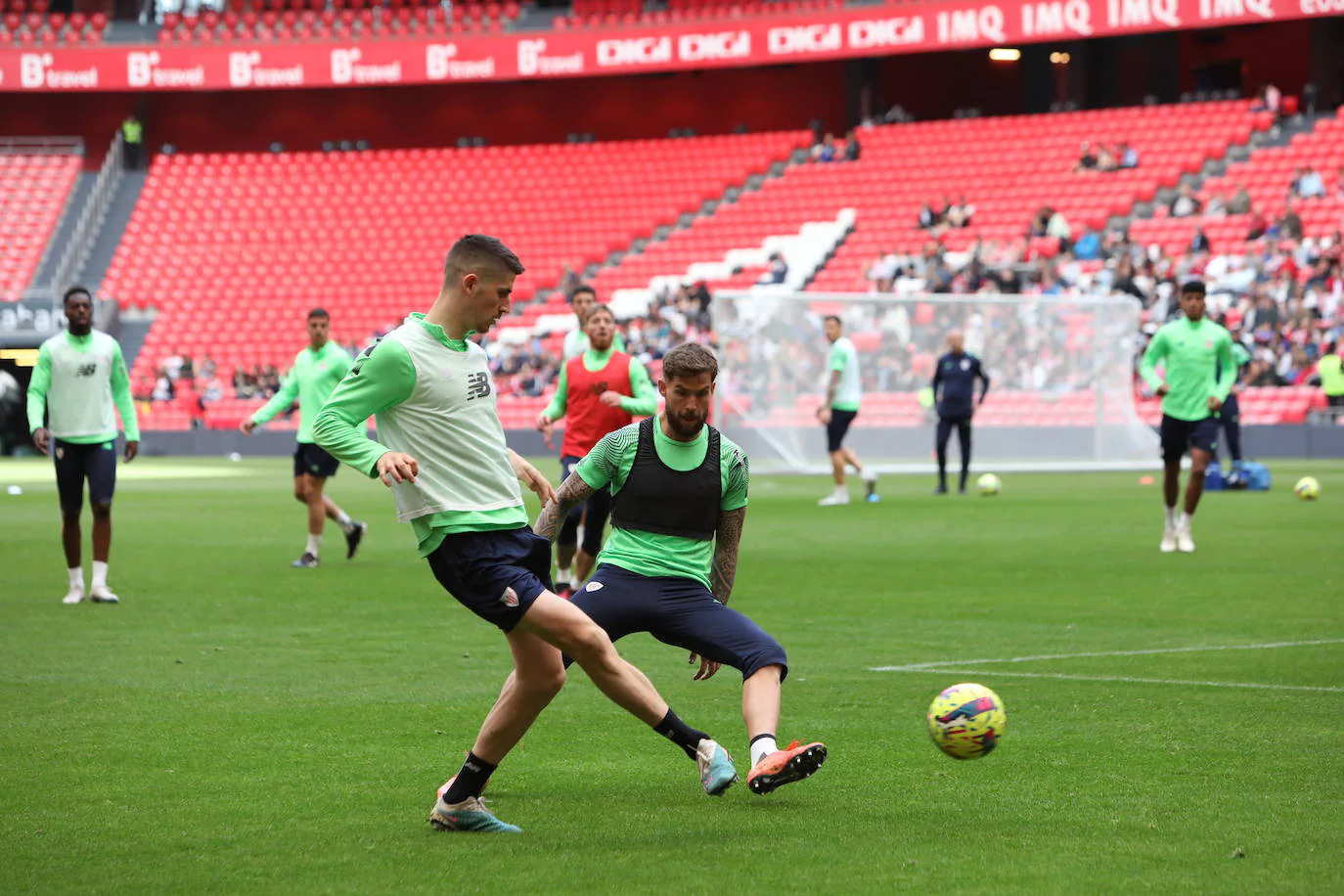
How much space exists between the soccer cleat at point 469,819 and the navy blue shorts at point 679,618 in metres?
0.82

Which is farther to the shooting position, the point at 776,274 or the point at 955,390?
the point at 776,274

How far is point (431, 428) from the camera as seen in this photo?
5906mm

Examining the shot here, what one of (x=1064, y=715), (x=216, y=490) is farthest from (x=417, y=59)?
(x=1064, y=715)

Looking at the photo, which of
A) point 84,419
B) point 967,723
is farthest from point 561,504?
point 84,419

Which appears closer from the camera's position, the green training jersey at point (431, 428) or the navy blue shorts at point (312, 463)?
the green training jersey at point (431, 428)

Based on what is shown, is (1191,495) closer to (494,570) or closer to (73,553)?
(73,553)

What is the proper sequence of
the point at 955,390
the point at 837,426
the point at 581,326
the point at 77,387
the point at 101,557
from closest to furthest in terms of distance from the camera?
the point at 77,387, the point at 101,557, the point at 581,326, the point at 837,426, the point at 955,390

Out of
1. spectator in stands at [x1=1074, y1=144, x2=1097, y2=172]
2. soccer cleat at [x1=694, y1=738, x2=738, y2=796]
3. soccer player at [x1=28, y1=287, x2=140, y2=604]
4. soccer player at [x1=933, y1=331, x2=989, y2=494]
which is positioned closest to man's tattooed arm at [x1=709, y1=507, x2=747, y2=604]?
soccer cleat at [x1=694, y1=738, x2=738, y2=796]

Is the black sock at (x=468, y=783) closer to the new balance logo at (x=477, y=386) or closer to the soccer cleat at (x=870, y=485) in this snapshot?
the new balance logo at (x=477, y=386)

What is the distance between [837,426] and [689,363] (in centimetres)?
1659

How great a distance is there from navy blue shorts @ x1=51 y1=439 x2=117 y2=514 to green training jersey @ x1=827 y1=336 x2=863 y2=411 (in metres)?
11.6

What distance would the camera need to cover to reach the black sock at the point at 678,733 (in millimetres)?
6223

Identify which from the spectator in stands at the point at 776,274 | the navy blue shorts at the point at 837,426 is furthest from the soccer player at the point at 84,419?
the spectator in stands at the point at 776,274

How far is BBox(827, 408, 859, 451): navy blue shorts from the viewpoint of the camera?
2273 centimetres
